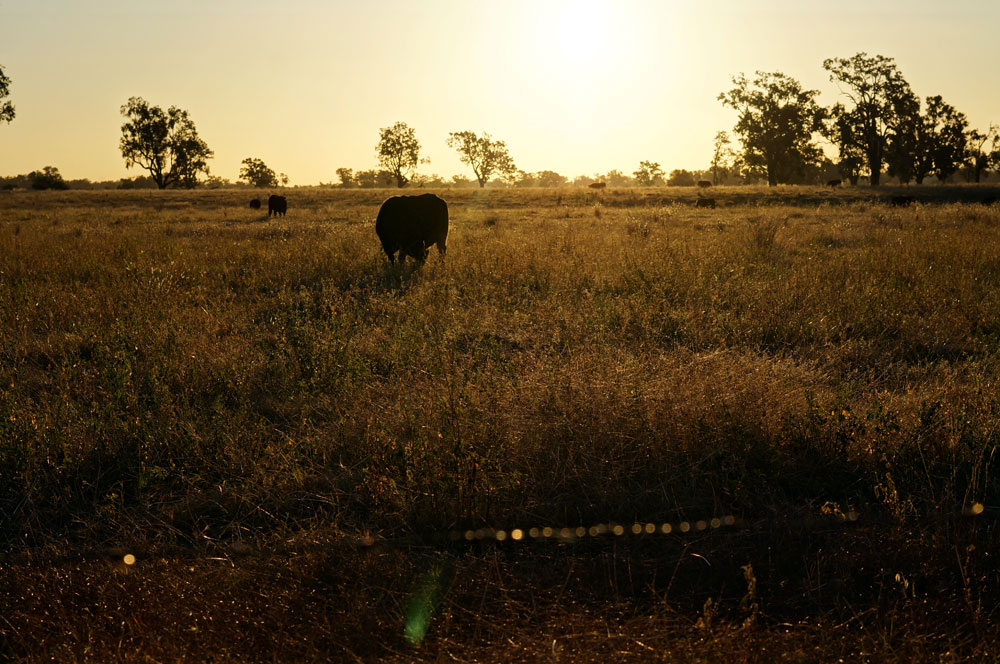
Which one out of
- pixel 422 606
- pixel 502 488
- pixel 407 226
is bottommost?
pixel 422 606

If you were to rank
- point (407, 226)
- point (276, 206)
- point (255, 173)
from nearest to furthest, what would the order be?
point (407, 226) → point (276, 206) → point (255, 173)

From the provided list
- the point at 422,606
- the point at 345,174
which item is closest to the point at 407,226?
the point at 422,606

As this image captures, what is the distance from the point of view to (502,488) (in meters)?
3.32

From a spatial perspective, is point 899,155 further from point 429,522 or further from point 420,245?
point 429,522

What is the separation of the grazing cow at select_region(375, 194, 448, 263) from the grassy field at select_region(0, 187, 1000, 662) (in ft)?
16.9

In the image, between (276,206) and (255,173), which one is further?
(255,173)

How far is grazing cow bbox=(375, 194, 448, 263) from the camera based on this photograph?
463 inches

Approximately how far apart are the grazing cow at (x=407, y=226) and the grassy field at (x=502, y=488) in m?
5.17

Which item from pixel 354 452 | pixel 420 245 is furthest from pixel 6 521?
pixel 420 245

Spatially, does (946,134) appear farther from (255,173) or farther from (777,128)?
(255,173)

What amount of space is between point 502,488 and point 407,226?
9.00m

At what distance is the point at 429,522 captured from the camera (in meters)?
3.20

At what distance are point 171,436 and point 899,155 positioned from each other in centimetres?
7766

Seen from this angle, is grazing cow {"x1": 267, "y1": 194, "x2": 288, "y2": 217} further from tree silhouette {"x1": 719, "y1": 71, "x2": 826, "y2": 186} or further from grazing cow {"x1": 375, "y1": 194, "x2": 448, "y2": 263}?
tree silhouette {"x1": 719, "y1": 71, "x2": 826, "y2": 186}
